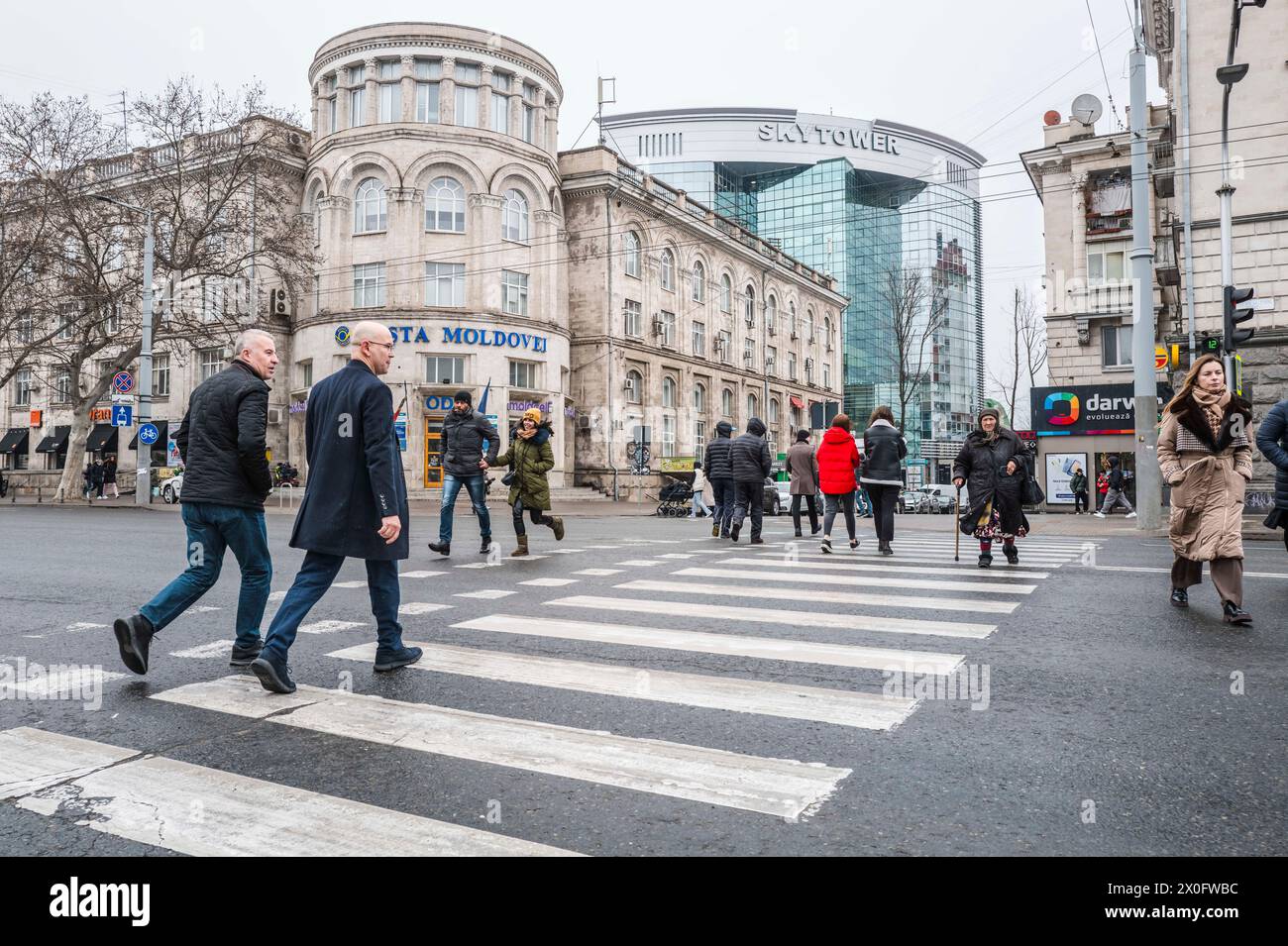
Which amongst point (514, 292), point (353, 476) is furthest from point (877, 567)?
point (514, 292)

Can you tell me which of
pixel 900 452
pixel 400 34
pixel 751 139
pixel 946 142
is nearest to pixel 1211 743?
pixel 900 452

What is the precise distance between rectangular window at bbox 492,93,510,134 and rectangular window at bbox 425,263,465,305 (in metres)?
6.44

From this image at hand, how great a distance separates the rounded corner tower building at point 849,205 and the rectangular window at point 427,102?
65728 mm

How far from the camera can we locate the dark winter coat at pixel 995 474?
9781mm

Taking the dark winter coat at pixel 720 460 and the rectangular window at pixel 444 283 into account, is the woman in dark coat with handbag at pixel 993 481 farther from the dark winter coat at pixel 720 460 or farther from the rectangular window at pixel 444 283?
the rectangular window at pixel 444 283

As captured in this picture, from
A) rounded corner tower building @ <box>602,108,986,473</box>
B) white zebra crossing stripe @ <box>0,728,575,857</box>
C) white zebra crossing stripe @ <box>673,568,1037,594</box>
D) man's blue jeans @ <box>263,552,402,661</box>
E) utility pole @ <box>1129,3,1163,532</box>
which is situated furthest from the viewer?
rounded corner tower building @ <box>602,108,986,473</box>

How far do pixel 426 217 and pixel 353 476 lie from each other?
3465 cm

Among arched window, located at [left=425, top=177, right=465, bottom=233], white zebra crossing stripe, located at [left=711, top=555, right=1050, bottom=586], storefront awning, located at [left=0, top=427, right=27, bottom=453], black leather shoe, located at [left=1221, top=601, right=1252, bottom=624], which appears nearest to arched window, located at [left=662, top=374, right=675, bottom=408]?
arched window, located at [left=425, top=177, right=465, bottom=233]

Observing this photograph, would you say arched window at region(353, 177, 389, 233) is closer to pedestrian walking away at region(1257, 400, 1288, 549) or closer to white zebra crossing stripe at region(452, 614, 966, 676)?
white zebra crossing stripe at region(452, 614, 966, 676)

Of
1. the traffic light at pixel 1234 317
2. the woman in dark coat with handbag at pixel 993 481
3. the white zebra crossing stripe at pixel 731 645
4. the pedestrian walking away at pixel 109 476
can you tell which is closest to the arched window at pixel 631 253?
the pedestrian walking away at pixel 109 476

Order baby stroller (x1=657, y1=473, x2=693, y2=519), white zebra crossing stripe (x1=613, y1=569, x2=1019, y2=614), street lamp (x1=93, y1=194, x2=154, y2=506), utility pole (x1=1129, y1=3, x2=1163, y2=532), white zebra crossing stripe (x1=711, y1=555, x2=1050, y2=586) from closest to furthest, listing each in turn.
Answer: white zebra crossing stripe (x1=613, y1=569, x2=1019, y2=614) < white zebra crossing stripe (x1=711, y1=555, x2=1050, y2=586) < utility pole (x1=1129, y1=3, x2=1163, y2=532) < baby stroller (x1=657, y1=473, x2=693, y2=519) < street lamp (x1=93, y1=194, x2=154, y2=506)

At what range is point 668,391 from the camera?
47.6 m

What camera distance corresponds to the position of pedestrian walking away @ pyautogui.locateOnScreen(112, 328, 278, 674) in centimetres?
483
